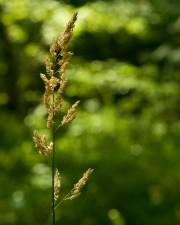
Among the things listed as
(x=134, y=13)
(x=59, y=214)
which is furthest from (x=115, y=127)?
(x=59, y=214)

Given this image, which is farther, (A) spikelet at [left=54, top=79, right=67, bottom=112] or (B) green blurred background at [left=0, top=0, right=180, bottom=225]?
(B) green blurred background at [left=0, top=0, right=180, bottom=225]

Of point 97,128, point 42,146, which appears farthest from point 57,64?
point 97,128

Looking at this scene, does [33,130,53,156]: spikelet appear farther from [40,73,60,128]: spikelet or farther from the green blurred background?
the green blurred background

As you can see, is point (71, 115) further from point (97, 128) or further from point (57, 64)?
point (97, 128)

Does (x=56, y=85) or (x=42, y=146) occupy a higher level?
(x=56, y=85)

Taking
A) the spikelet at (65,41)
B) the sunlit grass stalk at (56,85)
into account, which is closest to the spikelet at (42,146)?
the sunlit grass stalk at (56,85)

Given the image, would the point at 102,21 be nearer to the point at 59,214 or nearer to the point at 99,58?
the point at 59,214

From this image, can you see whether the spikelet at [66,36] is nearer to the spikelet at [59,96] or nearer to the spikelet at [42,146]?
the spikelet at [59,96]

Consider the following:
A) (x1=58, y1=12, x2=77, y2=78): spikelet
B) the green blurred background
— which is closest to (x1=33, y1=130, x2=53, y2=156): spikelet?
(x1=58, y1=12, x2=77, y2=78): spikelet
